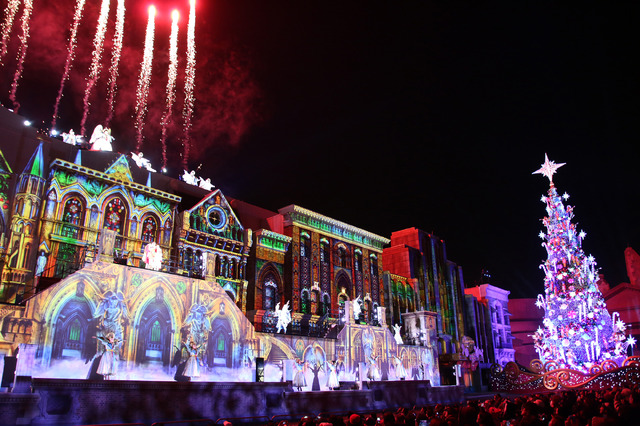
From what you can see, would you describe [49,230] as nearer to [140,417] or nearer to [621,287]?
[140,417]

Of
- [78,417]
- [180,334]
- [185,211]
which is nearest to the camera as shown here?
[78,417]

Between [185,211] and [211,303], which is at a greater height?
[185,211]

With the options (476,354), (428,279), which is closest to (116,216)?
(428,279)

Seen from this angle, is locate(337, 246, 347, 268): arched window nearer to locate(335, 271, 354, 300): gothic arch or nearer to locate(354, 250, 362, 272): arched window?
locate(335, 271, 354, 300): gothic arch

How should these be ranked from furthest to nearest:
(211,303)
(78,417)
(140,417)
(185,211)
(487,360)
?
(487,360), (185,211), (211,303), (140,417), (78,417)

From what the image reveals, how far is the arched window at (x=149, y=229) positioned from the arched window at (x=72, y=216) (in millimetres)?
3844

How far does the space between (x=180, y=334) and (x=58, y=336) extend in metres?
5.98

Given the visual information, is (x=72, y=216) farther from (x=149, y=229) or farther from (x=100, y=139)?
(x=100, y=139)

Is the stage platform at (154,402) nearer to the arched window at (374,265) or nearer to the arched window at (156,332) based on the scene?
the arched window at (156,332)

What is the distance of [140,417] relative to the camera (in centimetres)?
1720

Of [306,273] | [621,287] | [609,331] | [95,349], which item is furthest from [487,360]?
[95,349]

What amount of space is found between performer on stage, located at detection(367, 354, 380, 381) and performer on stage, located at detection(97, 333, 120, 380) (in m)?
17.9

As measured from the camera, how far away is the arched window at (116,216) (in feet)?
91.4

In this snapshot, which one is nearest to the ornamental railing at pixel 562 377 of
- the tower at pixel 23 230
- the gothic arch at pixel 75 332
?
the gothic arch at pixel 75 332
